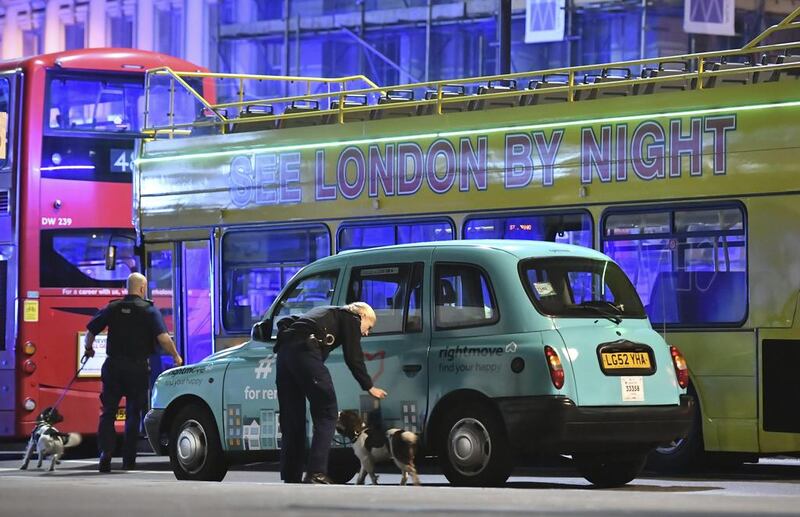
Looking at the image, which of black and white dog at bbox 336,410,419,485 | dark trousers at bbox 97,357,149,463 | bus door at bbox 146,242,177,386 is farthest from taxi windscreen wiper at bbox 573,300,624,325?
bus door at bbox 146,242,177,386

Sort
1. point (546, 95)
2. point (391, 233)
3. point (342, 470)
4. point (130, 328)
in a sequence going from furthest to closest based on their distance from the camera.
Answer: point (391, 233)
point (130, 328)
point (546, 95)
point (342, 470)

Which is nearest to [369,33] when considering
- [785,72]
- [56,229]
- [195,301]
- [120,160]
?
[120,160]

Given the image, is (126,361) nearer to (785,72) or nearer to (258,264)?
(258,264)

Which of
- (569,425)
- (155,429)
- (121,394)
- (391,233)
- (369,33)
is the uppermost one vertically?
(369,33)

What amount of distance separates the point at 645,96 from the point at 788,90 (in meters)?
1.34

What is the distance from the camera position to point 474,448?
39.8 feet

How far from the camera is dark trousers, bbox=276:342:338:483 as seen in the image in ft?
40.2

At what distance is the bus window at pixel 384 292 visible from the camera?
13.0 meters

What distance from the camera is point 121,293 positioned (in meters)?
21.4

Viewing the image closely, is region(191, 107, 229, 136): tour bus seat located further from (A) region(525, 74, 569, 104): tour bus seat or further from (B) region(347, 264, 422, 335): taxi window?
(B) region(347, 264, 422, 335): taxi window

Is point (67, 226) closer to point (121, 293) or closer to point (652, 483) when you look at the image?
point (121, 293)

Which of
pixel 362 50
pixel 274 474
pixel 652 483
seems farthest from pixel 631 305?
pixel 362 50

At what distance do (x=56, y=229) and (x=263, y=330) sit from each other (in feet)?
26.4

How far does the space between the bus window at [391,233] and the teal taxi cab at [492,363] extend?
8.65 feet
